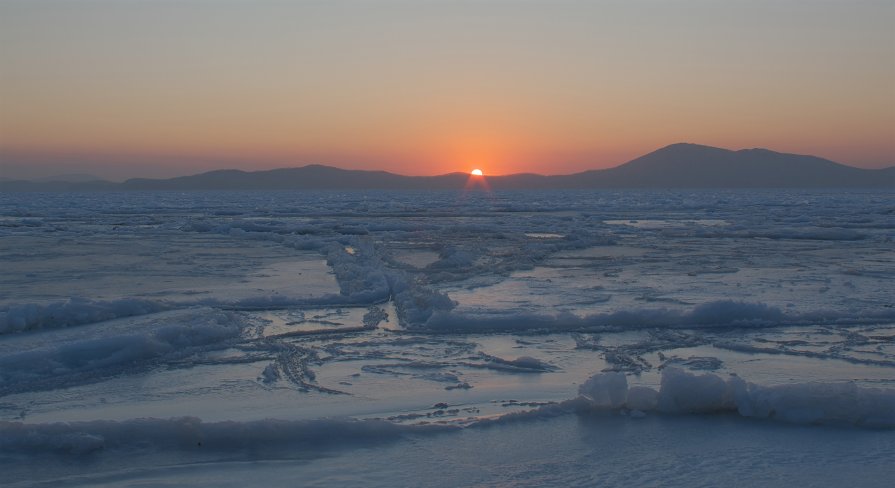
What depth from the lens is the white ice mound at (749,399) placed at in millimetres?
5383

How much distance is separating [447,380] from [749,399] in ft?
7.30

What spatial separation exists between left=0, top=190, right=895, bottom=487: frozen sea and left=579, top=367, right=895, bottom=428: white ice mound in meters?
0.01

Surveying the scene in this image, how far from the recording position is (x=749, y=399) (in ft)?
18.2

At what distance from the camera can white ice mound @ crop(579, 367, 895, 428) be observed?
17.7 ft

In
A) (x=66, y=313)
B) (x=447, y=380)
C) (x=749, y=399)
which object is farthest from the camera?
(x=66, y=313)

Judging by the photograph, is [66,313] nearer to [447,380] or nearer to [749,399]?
[447,380]

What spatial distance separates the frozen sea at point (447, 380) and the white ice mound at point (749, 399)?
0.01 m

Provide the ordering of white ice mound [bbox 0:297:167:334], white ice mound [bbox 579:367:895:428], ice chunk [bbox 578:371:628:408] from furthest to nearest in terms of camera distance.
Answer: white ice mound [bbox 0:297:167:334]
ice chunk [bbox 578:371:628:408]
white ice mound [bbox 579:367:895:428]

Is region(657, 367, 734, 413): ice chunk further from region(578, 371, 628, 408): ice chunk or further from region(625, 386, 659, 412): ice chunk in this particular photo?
region(578, 371, 628, 408): ice chunk

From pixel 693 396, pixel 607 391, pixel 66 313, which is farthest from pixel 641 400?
pixel 66 313

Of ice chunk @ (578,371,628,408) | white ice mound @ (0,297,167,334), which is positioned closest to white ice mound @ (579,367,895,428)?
ice chunk @ (578,371,628,408)

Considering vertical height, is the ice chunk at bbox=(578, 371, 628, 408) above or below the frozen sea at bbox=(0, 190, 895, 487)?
above

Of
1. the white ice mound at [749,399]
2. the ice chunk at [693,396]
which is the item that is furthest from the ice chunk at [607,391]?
the ice chunk at [693,396]

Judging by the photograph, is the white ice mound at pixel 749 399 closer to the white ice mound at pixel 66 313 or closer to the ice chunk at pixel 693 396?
the ice chunk at pixel 693 396
